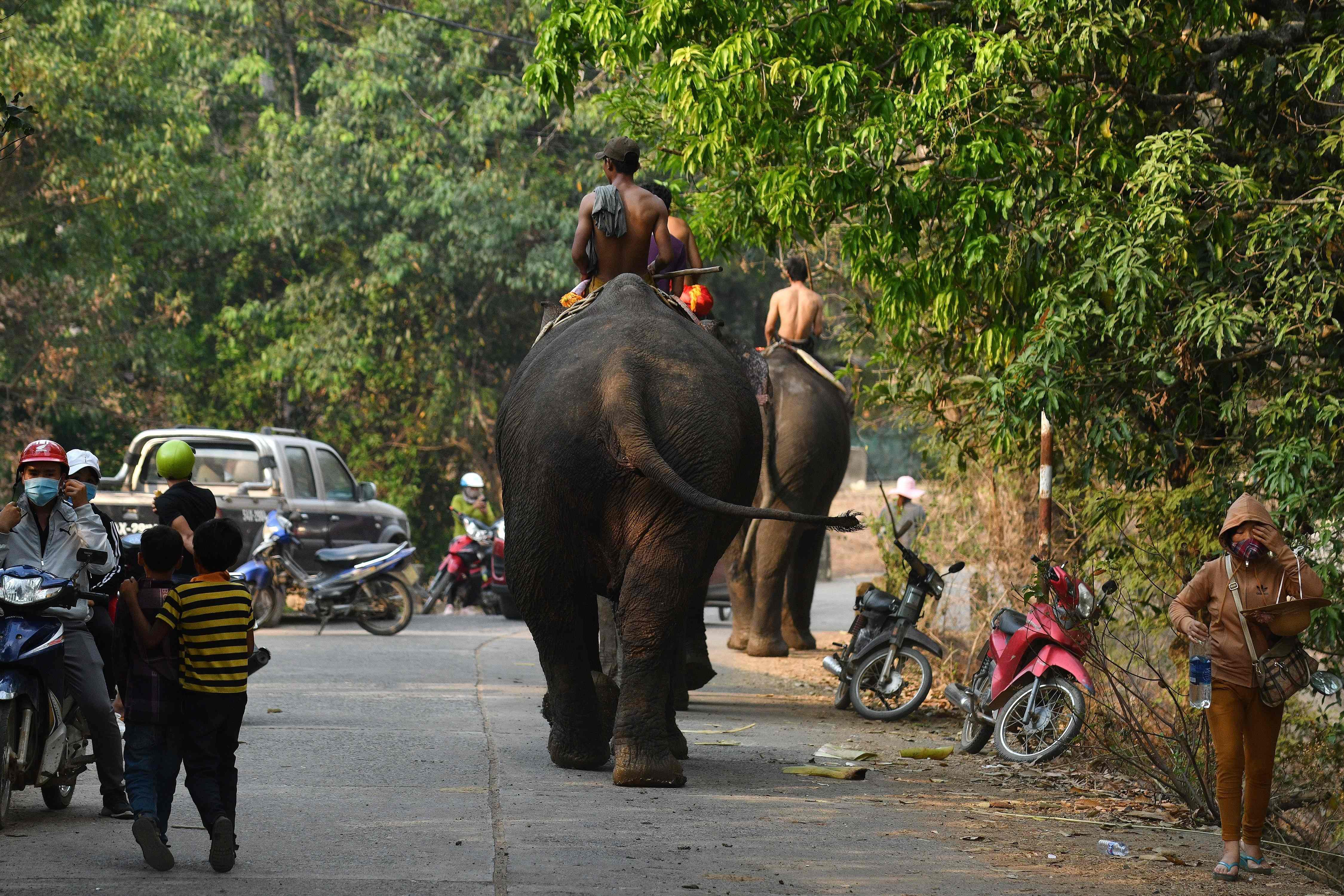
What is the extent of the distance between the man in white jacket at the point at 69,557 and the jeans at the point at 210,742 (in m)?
0.81

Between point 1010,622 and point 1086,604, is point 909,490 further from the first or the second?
point 1086,604

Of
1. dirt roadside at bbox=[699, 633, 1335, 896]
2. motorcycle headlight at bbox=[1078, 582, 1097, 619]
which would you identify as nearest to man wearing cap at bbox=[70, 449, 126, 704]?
dirt roadside at bbox=[699, 633, 1335, 896]

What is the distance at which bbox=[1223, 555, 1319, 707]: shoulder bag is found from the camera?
6.70 metres

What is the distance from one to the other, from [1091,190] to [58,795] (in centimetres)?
631

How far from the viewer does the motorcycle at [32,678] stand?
6.72m

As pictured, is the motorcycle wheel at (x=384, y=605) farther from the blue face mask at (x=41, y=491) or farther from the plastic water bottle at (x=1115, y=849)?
the plastic water bottle at (x=1115, y=849)

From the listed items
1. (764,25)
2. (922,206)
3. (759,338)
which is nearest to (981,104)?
(922,206)

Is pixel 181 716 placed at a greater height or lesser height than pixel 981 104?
lesser

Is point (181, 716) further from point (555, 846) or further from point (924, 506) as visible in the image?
point (924, 506)

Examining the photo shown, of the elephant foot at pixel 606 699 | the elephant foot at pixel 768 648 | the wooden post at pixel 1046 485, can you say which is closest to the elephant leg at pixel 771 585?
the elephant foot at pixel 768 648

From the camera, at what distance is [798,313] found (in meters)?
14.2

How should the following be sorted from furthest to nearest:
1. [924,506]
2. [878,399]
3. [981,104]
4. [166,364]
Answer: [166,364]
[924,506]
[878,399]
[981,104]

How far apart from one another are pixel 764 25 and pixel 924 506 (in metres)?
5.76

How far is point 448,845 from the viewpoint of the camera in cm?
643
